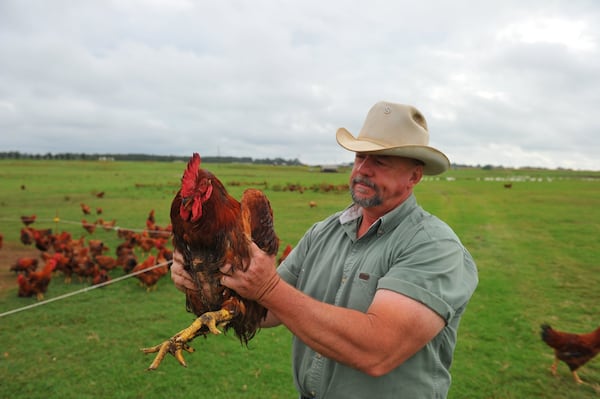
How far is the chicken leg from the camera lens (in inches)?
78.4

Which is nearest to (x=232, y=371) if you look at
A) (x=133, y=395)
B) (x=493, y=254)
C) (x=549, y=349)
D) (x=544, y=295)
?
(x=133, y=395)

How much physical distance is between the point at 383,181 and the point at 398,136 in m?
0.29

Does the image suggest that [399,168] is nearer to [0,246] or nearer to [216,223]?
[216,223]

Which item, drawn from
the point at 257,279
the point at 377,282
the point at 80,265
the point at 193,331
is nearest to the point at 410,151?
the point at 377,282

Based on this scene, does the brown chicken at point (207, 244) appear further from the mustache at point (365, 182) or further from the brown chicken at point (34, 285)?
the brown chicken at point (34, 285)

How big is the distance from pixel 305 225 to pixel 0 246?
11.7 meters

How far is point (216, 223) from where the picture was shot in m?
2.14

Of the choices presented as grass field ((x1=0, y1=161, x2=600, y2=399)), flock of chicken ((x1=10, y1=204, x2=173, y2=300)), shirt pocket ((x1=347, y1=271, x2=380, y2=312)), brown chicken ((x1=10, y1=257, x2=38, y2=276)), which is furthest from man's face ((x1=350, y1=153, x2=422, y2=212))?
brown chicken ((x1=10, y1=257, x2=38, y2=276))

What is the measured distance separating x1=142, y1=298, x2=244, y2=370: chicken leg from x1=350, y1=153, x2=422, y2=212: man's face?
102cm

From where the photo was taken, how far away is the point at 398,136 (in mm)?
2355

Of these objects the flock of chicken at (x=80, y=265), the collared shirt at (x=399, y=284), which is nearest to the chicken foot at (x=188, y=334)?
the collared shirt at (x=399, y=284)

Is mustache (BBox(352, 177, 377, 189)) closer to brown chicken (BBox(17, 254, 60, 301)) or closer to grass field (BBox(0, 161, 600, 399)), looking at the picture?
grass field (BBox(0, 161, 600, 399))

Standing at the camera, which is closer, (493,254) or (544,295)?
(544,295)

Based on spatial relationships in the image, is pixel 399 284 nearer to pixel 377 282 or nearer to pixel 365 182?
pixel 377 282
